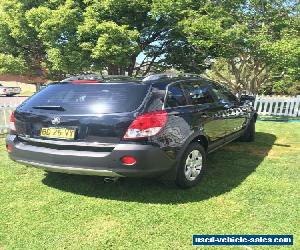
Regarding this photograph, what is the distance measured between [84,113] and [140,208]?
49.3 inches

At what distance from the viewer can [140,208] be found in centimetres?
408

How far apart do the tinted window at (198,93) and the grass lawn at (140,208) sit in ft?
3.59

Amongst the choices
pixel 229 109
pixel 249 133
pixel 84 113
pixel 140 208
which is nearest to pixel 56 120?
pixel 84 113

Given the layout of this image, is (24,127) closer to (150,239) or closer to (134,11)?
(150,239)

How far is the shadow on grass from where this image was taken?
4406 millimetres

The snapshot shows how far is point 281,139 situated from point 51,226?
6220 mm

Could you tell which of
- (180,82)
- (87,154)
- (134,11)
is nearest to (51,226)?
(87,154)

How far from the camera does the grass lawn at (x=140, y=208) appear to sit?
342cm

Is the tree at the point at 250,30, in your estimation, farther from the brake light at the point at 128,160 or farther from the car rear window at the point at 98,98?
the brake light at the point at 128,160

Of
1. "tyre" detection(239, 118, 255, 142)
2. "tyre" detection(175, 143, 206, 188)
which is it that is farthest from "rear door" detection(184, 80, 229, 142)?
"tyre" detection(239, 118, 255, 142)

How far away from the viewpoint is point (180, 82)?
16.3 ft

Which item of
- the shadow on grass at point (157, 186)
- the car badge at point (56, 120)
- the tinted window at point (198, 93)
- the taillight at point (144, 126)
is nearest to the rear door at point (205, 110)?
the tinted window at point (198, 93)

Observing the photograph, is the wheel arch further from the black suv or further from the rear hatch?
the rear hatch

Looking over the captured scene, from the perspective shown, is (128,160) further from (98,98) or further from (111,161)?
(98,98)
